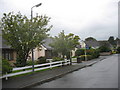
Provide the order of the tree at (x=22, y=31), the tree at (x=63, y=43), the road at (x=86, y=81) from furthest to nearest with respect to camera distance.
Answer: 1. the tree at (x=63, y=43)
2. the tree at (x=22, y=31)
3. the road at (x=86, y=81)

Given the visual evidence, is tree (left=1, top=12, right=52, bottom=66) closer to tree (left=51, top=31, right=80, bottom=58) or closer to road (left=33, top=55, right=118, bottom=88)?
road (left=33, top=55, right=118, bottom=88)

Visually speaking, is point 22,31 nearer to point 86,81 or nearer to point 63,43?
point 86,81

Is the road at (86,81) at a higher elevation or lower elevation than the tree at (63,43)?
lower

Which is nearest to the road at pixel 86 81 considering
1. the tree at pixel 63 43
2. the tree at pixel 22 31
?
the tree at pixel 22 31

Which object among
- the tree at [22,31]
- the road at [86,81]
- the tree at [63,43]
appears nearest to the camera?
the road at [86,81]

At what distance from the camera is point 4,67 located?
39.2ft

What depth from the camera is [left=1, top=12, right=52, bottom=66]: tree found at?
577 inches

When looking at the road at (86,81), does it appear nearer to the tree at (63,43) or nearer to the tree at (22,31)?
the tree at (22,31)

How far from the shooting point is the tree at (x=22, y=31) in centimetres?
1466

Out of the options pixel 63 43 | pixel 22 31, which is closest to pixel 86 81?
pixel 22 31

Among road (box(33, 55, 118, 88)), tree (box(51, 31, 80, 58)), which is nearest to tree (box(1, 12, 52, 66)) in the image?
road (box(33, 55, 118, 88))

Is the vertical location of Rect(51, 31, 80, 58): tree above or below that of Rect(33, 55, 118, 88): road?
above

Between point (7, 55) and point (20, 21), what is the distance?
11.8 metres

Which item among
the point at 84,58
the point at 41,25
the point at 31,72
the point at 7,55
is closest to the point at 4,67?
the point at 31,72
